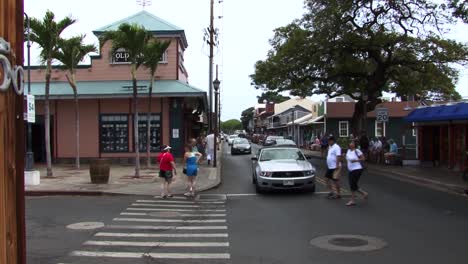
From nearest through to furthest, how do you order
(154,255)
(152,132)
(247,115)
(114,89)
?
(154,255) → (114,89) → (152,132) → (247,115)

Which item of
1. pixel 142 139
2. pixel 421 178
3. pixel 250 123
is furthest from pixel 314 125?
pixel 250 123

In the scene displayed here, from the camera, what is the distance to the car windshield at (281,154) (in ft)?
60.7

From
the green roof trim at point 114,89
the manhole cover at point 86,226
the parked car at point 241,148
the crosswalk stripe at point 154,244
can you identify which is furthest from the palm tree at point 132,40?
the parked car at point 241,148

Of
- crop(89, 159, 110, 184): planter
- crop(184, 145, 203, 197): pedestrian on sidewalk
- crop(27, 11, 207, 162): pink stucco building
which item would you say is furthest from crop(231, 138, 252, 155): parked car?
crop(184, 145, 203, 197): pedestrian on sidewalk

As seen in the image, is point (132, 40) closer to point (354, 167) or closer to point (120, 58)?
point (120, 58)

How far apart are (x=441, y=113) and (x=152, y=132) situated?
48.9 feet

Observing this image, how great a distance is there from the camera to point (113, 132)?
30.2 metres

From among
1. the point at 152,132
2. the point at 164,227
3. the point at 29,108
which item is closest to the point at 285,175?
the point at 164,227

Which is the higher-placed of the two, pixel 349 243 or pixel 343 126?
pixel 343 126

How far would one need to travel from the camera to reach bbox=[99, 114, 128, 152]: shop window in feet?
98.9

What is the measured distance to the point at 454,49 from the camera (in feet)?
102

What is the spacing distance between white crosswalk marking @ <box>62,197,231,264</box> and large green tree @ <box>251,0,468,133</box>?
19523 mm

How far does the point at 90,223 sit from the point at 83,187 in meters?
6.77

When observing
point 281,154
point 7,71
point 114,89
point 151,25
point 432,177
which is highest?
point 151,25
